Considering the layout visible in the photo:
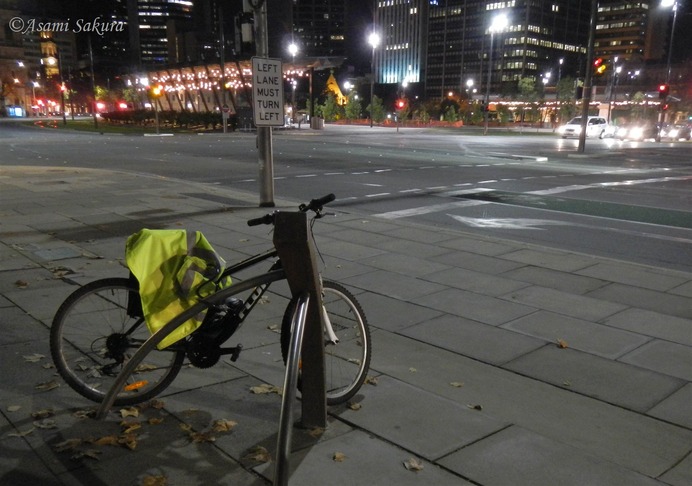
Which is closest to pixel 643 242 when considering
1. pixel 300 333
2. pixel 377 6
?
pixel 300 333

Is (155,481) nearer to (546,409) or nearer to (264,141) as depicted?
(546,409)

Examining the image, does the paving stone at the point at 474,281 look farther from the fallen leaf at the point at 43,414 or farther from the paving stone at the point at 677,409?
the fallen leaf at the point at 43,414

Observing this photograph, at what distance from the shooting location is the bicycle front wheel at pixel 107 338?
406 cm

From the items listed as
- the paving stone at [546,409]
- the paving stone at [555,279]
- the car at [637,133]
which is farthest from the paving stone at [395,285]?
the car at [637,133]

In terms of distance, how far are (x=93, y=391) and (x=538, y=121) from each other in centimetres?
10581

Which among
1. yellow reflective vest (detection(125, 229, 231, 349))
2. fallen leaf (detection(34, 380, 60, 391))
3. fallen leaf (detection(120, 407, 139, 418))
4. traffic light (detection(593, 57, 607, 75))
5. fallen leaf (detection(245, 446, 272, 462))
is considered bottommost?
fallen leaf (detection(120, 407, 139, 418))

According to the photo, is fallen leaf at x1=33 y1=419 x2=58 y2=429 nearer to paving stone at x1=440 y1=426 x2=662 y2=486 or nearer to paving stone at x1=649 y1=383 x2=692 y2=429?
paving stone at x1=440 y1=426 x2=662 y2=486

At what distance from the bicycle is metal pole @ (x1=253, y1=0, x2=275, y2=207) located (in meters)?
7.71

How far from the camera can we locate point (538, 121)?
101938mm

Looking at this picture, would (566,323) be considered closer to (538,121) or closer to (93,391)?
(93,391)

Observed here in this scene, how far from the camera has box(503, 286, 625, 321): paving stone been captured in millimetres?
6062

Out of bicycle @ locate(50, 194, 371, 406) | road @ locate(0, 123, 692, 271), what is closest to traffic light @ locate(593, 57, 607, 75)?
road @ locate(0, 123, 692, 271)

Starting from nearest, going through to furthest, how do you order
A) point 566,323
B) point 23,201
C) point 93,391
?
1. point 93,391
2. point 566,323
3. point 23,201

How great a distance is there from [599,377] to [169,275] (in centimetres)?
326
